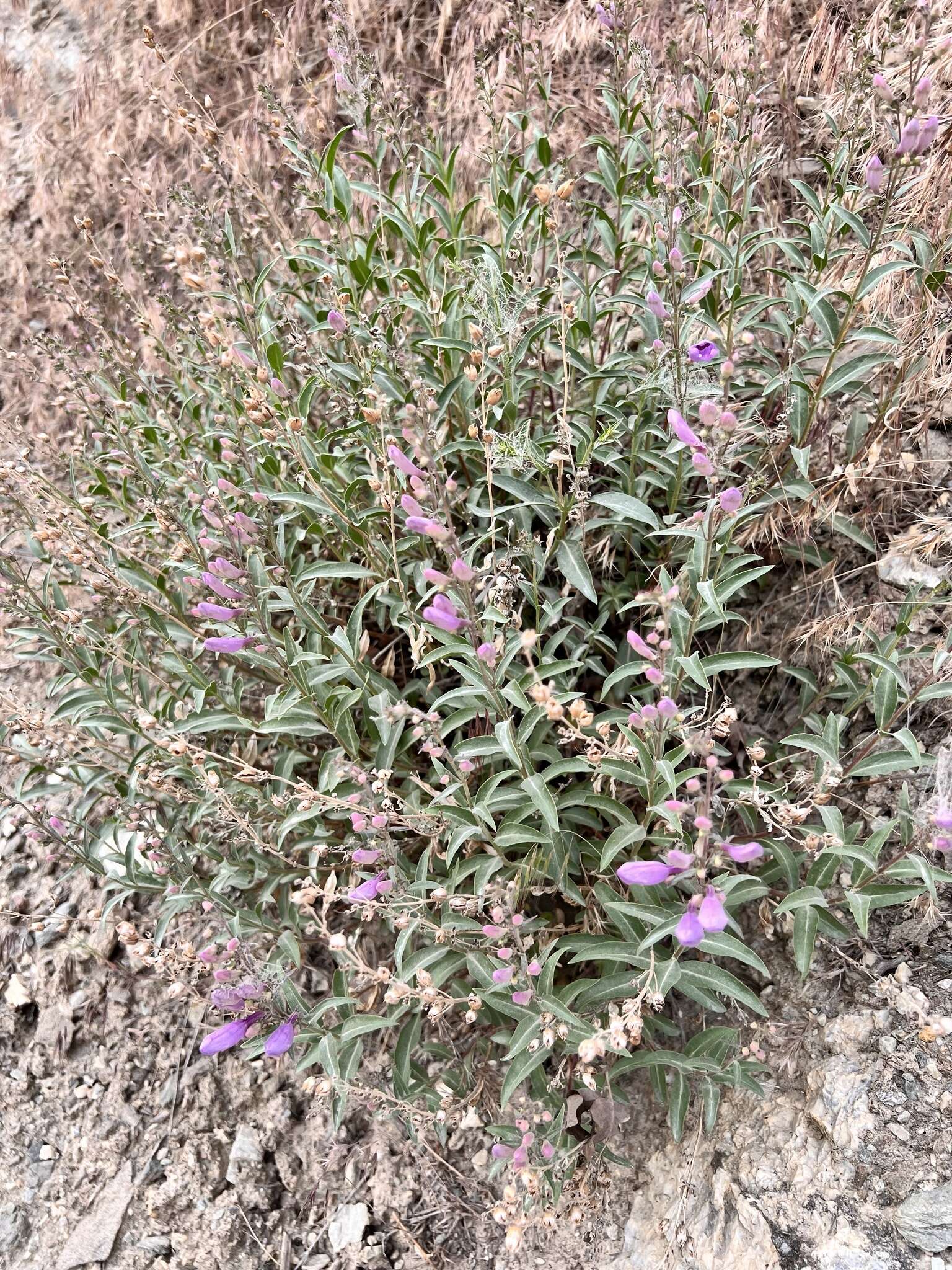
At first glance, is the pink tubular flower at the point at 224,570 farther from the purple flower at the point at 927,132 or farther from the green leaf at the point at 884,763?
the purple flower at the point at 927,132

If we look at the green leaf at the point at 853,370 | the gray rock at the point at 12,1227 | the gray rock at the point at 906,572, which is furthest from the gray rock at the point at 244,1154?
the green leaf at the point at 853,370

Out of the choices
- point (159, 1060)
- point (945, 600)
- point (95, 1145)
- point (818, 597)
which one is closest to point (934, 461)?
point (818, 597)

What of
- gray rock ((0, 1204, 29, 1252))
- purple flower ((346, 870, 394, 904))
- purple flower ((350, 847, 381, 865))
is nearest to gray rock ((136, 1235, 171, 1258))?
gray rock ((0, 1204, 29, 1252))

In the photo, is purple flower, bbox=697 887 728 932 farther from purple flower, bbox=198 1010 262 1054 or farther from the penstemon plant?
purple flower, bbox=198 1010 262 1054

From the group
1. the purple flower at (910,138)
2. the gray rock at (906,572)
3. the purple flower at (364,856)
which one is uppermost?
the purple flower at (910,138)

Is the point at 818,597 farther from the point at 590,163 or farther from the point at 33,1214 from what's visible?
the point at 33,1214

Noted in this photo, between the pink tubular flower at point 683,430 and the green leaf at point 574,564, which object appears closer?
the pink tubular flower at point 683,430

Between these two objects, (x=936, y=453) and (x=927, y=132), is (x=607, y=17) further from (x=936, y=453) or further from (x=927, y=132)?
(x=936, y=453)
